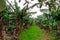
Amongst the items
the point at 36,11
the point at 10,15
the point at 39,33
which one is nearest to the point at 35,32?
the point at 39,33

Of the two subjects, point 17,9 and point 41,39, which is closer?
point 41,39

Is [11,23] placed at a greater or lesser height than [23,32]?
lesser

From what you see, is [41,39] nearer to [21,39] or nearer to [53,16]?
[21,39]

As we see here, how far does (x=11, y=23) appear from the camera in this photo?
4102 mm

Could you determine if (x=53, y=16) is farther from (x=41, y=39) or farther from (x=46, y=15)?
(x=41, y=39)

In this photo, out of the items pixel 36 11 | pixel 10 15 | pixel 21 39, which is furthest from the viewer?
pixel 10 15

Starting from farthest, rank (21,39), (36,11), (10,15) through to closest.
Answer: (10,15) < (36,11) < (21,39)

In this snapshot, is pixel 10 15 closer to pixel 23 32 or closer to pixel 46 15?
pixel 46 15

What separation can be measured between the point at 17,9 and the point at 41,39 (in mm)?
3502

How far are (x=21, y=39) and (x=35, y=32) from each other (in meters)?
0.04

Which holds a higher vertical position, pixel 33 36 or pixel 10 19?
pixel 33 36

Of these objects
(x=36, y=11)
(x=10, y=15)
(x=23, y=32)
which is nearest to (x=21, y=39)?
(x=23, y=32)

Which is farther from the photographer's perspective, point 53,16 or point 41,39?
point 53,16

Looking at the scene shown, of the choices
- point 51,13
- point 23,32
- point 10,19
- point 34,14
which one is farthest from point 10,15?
point 23,32
